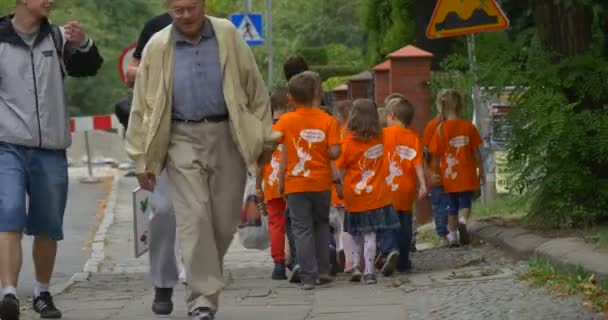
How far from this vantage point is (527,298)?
8.88 metres

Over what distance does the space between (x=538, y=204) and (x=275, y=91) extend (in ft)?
7.17

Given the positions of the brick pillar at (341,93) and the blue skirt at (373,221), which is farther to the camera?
the brick pillar at (341,93)

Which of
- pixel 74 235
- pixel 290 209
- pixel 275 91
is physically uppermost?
pixel 275 91

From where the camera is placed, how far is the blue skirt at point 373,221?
11438 millimetres

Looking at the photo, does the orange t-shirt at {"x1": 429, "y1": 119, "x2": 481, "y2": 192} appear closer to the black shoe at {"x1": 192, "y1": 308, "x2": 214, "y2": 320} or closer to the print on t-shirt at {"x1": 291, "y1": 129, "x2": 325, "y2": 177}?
the print on t-shirt at {"x1": 291, "y1": 129, "x2": 325, "y2": 177}

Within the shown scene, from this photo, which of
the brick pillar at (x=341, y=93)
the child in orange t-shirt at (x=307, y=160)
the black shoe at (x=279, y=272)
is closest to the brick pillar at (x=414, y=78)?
the black shoe at (x=279, y=272)

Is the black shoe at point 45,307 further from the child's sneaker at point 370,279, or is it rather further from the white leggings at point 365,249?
the white leggings at point 365,249

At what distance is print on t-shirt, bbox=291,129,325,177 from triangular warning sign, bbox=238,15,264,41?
15.1 meters

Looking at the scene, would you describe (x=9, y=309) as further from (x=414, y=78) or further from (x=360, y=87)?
(x=360, y=87)

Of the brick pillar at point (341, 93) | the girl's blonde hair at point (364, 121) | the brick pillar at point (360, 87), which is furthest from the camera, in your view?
the brick pillar at point (341, 93)

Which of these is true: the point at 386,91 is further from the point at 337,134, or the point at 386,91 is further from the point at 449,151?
the point at 337,134

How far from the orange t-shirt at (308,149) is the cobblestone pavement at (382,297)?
2.37ft

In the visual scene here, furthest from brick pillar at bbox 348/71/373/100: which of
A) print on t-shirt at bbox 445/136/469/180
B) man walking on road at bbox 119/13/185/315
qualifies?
man walking on road at bbox 119/13/185/315

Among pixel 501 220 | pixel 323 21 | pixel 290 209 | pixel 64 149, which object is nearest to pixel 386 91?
pixel 501 220
